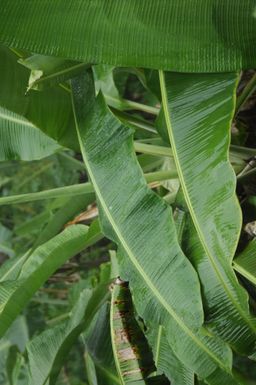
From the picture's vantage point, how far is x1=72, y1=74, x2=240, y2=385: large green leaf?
2.25 ft

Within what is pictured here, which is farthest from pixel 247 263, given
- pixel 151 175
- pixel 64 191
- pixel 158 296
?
pixel 64 191

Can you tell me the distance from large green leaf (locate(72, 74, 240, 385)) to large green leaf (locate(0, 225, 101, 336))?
0.61 ft

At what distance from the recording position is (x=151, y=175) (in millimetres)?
929

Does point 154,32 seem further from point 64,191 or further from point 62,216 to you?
point 62,216

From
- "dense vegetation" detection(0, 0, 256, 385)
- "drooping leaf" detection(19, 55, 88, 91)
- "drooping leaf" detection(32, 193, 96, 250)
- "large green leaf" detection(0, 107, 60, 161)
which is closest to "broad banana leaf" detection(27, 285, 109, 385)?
"dense vegetation" detection(0, 0, 256, 385)

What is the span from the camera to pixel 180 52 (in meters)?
0.61

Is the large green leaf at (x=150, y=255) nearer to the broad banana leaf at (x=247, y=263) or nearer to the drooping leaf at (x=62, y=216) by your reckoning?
the broad banana leaf at (x=247, y=263)

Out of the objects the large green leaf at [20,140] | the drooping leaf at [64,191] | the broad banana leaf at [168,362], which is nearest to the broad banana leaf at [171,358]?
the broad banana leaf at [168,362]

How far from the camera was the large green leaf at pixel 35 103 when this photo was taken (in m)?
0.77

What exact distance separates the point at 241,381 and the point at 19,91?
51 cm

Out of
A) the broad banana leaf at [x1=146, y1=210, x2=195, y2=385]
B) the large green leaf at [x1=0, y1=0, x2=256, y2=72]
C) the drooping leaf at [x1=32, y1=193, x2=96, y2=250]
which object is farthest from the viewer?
the drooping leaf at [x1=32, y1=193, x2=96, y2=250]

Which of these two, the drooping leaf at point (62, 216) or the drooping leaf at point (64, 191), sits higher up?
the drooping leaf at point (64, 191)

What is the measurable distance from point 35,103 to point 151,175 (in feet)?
0.78

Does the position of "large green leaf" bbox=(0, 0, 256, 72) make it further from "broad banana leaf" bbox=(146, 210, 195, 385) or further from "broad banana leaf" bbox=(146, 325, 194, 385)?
"broad banana leaf" bbox=(146, 325, 194, 385)
